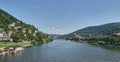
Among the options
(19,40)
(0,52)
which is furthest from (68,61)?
(19,40)

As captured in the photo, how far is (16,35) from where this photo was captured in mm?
147375

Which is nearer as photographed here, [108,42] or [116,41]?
[116,41]

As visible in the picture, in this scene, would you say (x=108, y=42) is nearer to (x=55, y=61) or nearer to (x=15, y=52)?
(x=15, y=52)

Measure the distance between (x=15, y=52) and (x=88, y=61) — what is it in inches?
1180

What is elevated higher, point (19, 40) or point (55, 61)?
point (19, 40)

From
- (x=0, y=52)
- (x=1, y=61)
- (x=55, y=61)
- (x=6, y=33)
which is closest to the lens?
(x=1, y=61)

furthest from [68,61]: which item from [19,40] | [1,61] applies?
[19,40]

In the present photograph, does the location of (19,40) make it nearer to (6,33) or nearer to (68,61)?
(6,33)

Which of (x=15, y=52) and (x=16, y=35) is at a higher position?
(x=16, y=35)

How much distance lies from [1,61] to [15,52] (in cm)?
2492

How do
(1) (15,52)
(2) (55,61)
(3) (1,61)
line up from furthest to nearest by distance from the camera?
1. (1) (15,52)
2. (2) (55,61)
3. (3) (1,61)

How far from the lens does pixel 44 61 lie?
6669 cm

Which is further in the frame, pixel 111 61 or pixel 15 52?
pixel 15 52

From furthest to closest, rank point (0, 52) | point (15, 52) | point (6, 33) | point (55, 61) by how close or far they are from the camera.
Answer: point (6, 33) < point (15, 52) < point (0, 52) < point (55, 61)
